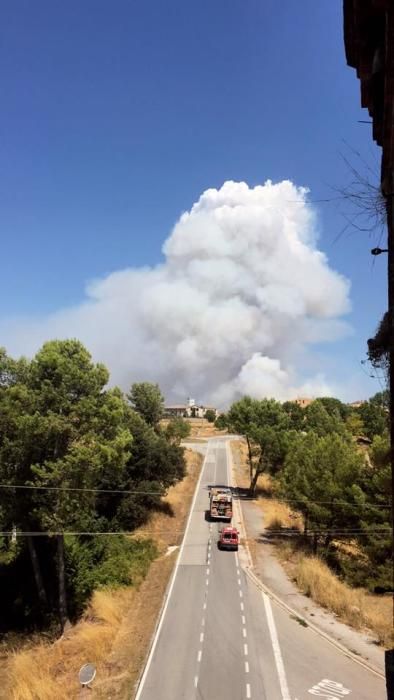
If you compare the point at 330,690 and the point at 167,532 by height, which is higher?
the point at 167,532

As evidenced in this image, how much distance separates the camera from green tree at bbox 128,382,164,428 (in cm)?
7194

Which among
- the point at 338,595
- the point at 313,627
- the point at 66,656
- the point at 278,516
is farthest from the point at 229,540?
the point at 66,656

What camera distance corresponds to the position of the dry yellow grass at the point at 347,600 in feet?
92.7

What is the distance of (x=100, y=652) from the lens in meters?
26.3

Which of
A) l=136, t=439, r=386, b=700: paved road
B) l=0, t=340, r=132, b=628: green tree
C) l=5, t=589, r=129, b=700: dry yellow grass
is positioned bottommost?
l=5, t=589, r=129, b=700: dry yellow grass

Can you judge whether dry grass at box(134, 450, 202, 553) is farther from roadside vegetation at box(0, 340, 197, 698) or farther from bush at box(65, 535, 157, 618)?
roadside vegetation at box(0, 340, 197, 698)

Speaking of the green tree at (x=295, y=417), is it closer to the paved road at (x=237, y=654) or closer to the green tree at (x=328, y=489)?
the green tree at (x=328, y=489)

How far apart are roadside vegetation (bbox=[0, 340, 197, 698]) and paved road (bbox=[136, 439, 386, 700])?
5.08 meters

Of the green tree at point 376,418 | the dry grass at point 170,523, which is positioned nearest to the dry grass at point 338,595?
the dry grass at point 170,523

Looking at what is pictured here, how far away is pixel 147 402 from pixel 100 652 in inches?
1849

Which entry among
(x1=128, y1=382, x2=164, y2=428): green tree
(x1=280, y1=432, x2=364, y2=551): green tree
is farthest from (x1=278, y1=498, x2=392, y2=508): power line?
(x1=128, y1=382, x2=164, y2=428): green tree

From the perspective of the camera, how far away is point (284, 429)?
73.2 m

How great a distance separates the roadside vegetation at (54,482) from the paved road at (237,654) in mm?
5077

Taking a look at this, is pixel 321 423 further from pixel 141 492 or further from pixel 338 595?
pixel 338 595
